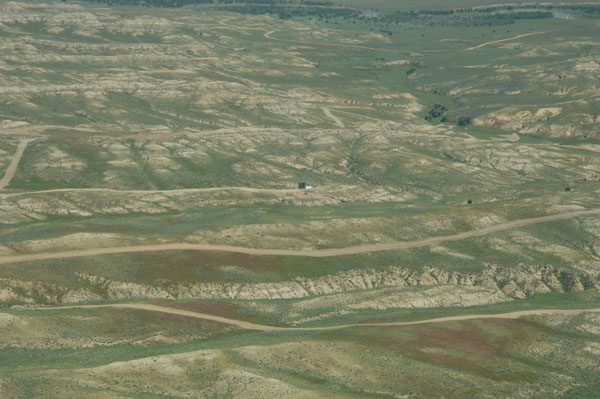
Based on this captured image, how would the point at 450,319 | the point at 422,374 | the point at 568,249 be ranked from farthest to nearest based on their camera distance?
the point at 568,249
the point at 450,319
the point at 422,374

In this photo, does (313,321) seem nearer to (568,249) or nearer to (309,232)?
(309,232)

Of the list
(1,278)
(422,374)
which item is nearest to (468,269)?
(422,374)

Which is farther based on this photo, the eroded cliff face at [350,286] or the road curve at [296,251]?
the road curve at [296,251]

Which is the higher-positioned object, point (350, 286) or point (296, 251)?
point (296, 251)

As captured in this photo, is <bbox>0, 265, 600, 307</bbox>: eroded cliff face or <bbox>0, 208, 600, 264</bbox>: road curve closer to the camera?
<bbox>0, 265, 600, 307</bbox>: eroded cliff face

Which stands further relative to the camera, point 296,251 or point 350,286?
point 296,251
